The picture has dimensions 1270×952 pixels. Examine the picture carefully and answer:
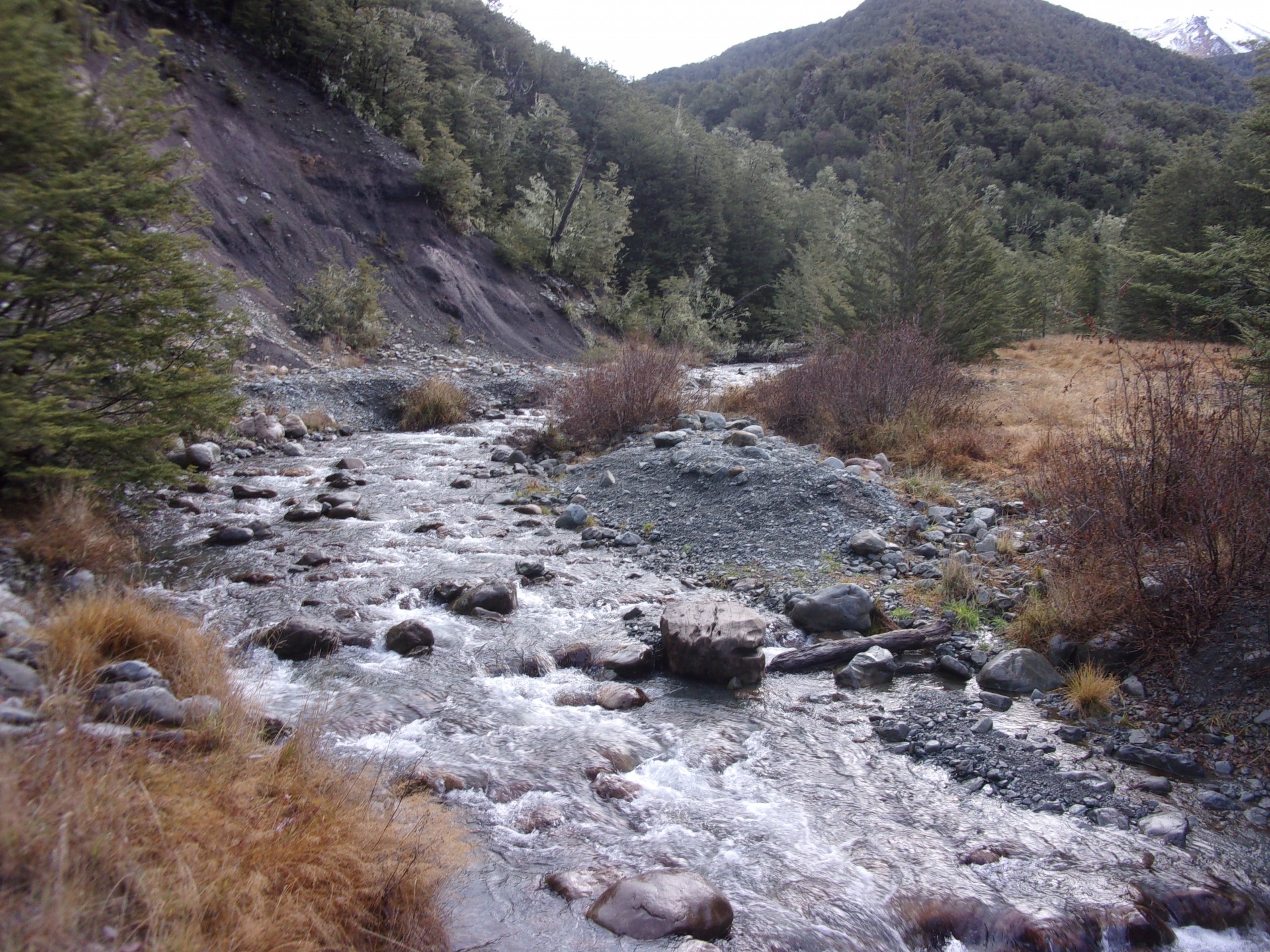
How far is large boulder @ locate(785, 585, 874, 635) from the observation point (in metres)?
5.78

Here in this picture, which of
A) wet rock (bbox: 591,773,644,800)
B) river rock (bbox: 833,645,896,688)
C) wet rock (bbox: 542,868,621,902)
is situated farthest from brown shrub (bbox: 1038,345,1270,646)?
wet rock (bbox: 542,868,621,902)

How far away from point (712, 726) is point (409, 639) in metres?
2.34

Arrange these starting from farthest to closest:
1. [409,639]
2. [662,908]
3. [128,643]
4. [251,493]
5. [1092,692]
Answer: [251,493] → [409,639] → [1092,692] → [128,643] → [662,908]

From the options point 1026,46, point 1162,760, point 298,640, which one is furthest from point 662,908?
point 1026,46

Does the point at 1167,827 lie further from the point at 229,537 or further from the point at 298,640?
the point at 229,537

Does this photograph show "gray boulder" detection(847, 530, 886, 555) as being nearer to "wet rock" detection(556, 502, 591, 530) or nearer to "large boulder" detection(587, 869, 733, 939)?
"wet rock" detection(556, 502, 591, 530)

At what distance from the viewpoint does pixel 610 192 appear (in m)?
34.8

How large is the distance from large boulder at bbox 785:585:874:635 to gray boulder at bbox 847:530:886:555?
3.65 feet

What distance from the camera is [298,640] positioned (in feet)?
17.0

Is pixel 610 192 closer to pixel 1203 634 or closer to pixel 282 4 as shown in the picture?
pixel 282 4

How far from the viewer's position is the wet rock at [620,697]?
475 cm

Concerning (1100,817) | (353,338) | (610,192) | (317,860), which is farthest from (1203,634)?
(610,192)

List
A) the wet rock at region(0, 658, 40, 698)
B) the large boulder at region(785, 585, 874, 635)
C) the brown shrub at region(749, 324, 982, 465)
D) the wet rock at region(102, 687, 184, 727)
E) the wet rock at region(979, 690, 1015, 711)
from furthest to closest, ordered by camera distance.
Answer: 1. the brown shrub at region(749, 324, 982, 465)
2. the large boulder at region(785, 585, 874, 635)
3. the wet rock at region(979, 690, 1015, 711)
4. the wet rock at region(102, 687, 184, 727)
5. the wet rock at region(0, 658, 40, 698)

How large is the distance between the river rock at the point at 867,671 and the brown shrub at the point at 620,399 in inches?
297
